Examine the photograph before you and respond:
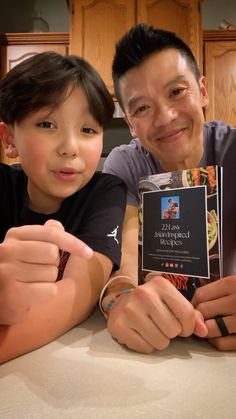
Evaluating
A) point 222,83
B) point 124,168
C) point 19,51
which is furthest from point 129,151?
point 19,51

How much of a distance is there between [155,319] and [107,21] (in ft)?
8.49

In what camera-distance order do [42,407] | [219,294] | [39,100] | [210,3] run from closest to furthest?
1. [42,407]
2. [219,294]
3. [39,100]
4. [210,3]

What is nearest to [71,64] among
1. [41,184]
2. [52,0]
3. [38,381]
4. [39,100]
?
[39,100]

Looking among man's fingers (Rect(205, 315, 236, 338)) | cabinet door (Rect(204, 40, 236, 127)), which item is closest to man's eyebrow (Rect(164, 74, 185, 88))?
man's fingers (Rect(205, 315, 236, 338))

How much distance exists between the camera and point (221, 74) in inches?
101

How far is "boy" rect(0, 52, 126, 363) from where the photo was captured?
0.43 metres

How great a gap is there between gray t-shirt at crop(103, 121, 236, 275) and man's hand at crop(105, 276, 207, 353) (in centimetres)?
46

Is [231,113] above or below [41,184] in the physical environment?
above

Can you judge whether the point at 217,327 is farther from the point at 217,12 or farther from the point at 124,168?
the point at 217,12

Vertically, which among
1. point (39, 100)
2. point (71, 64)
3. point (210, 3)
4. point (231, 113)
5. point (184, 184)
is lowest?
point (184, 184)

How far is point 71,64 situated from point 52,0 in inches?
106

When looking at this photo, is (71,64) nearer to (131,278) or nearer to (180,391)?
(131,278)

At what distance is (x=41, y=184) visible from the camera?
2.48 ft

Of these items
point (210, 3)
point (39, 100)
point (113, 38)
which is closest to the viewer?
point (39, 100)
